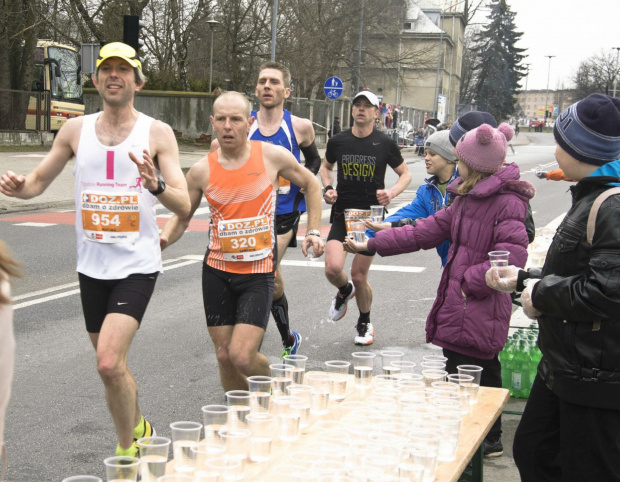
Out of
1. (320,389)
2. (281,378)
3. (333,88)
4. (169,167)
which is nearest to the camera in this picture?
(281,378)

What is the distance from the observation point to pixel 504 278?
3.75 m

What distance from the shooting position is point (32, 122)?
3534 cm

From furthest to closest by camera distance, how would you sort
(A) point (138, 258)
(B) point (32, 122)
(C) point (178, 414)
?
(B) point (32, 122), (C) point (178, 414), (A) point (138, 258)

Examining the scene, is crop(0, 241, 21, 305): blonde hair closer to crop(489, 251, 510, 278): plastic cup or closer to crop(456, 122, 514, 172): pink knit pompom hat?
crop(489, 251, 510, 278): plastic cup

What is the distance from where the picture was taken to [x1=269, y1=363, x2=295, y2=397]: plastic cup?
356 centimetres

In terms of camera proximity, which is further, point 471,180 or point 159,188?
point 471,180

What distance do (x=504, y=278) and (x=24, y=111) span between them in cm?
3237

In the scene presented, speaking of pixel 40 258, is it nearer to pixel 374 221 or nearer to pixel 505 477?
pixel 374 221

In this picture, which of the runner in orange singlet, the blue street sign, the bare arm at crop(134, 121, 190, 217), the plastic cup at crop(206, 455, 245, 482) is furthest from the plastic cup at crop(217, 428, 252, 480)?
the blue street sign

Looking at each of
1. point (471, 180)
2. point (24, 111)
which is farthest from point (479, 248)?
point (24, 111)

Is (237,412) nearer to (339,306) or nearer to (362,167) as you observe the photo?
(362,167)

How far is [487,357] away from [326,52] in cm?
4607

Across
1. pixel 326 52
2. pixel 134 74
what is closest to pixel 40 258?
pixel 134 74

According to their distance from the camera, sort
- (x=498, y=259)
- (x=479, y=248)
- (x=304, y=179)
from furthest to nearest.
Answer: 1. (x=304, y=179)
2. (x=479, y=248)
3. (x=498, y=259)
